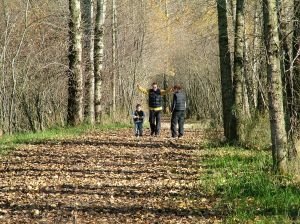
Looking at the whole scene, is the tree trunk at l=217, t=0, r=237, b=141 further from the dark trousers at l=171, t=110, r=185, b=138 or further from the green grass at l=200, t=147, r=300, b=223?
the dark trousers at l=171, t=110, r=185, b=138

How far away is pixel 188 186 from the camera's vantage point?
9.06 m

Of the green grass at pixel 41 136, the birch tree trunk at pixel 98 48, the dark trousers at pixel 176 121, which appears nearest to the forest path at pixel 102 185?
the green grass at pixel 41 136

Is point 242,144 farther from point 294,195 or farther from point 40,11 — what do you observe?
point 40,11

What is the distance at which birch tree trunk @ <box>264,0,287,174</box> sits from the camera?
8977 mm

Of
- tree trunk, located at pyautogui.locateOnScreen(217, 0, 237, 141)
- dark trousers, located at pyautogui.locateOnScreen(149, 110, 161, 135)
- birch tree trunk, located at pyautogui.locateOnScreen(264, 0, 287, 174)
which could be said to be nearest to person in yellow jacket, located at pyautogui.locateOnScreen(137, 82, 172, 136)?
dark trousers, located at pyautogui.locateOnScreen(149, 110, 161, 135)

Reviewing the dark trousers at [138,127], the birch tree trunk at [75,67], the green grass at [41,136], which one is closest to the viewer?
the green grass at [41,136]

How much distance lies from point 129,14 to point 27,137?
2055cm

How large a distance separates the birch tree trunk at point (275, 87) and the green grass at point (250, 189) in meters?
0.41

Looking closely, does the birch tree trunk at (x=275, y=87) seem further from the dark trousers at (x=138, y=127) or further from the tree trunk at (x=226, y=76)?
the dark trousers at (x=138, y=127)

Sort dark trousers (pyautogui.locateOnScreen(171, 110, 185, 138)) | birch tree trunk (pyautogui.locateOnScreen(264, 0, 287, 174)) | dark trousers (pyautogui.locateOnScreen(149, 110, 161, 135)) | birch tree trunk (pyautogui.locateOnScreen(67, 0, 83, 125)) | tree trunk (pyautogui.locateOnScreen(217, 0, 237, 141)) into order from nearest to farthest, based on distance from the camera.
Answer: birch tree trunk (pyautogui.locateOnScreen(264, 0, 287, 174))
tree trunk (pyautogui.locateOnScreen(217, 0, 237, 141))
dark trousers (pyautogui.locateOnScreen(171, 110, 185, 138))
dark trousers (pyautogui.locateOnScreen(149, 110, 161, 135))
birch tree trunk (pyautogui.locateOnScreen(67, 0, 83, 125))

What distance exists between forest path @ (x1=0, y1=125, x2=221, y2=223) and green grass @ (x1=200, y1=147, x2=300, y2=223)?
26cm

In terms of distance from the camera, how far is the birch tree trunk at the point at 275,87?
29.5ft

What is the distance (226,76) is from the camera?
14.4m

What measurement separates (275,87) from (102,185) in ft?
11.0
